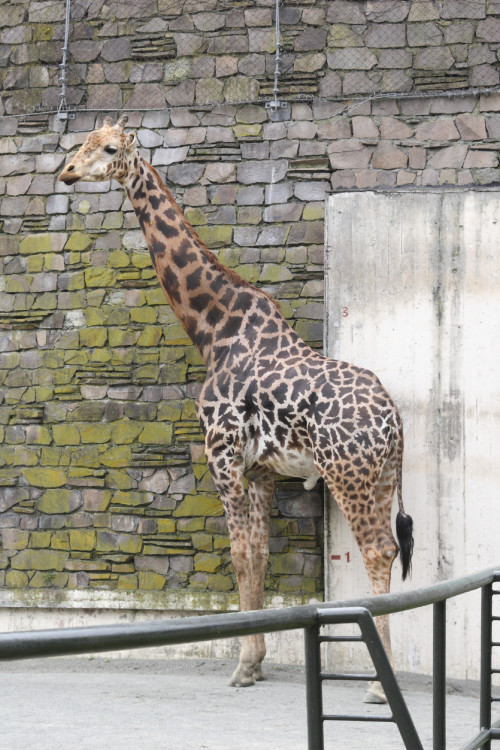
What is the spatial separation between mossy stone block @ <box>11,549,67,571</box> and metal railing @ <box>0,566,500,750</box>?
14.0 feet

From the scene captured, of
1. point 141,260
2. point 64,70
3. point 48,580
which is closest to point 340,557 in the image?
point 48,580

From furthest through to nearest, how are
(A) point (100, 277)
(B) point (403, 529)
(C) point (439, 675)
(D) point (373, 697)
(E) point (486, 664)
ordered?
(A) point (100, 277) → (B) point (403, 529) → (D) point (373, 697) → (E) point (486, 664) → (C) point (439, 675)

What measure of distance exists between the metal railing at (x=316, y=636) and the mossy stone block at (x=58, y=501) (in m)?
4.20

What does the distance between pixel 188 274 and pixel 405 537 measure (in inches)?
80.4

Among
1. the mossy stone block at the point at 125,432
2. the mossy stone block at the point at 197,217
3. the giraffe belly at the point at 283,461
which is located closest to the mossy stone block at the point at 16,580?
the mossy stone block at the point at 125,432

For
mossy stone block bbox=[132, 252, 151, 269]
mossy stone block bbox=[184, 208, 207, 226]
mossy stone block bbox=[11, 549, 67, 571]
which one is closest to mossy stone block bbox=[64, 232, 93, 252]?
mossy stone block bbox=[132, 252, 151, 269]

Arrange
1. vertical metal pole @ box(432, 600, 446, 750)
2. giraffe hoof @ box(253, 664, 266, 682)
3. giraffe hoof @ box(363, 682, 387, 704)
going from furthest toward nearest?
giraffe hoof @ box(253, 664, 266, 682)
giraffe hoof @ box(363, 682, 387, 704)
vertical metal pole @ box(432, 600, 446, 750)

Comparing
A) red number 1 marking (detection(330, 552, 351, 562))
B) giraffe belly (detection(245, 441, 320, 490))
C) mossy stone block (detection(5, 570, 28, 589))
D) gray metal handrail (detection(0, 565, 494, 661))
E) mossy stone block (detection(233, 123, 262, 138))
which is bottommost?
mossy stone block (detection(5, 570, 28, 589))

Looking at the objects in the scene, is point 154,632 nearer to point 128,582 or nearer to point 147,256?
point 128,582

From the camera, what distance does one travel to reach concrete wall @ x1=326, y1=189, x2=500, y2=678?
6332mm

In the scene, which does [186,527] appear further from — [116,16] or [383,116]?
[116,16]

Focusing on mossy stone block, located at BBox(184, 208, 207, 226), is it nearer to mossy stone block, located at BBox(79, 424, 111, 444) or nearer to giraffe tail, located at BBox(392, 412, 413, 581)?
mossy stone block, located at BBox(79, 424, 111, 444)

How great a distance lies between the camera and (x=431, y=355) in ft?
21.1

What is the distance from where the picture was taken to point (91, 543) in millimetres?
6965
